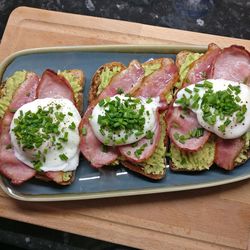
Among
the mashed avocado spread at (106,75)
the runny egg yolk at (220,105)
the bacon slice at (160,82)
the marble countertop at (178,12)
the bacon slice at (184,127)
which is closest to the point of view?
the runny egg yolk at (220,105)

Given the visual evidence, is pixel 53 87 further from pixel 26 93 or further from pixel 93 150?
pixel 93 150

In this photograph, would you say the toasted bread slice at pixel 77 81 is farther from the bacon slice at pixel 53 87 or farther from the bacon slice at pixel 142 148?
the bacon slice at pixel 142 148

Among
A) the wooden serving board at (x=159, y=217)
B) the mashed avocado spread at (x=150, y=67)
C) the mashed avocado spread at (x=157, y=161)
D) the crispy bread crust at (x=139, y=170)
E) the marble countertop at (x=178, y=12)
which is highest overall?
the marble countertop at (x=178, y=12)

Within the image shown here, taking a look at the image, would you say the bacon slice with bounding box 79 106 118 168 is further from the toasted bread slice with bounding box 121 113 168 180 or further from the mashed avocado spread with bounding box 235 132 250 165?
the mashed avocado spread with bounding box 235 132 250 165

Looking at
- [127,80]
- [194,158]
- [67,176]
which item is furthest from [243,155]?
[67,176]

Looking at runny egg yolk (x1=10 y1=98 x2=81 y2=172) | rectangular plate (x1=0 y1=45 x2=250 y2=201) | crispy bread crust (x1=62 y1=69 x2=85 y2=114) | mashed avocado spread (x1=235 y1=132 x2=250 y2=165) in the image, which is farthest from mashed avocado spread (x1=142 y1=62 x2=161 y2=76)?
mashed avocado spread (x1=235 y1=132 x2=250 y2=165)

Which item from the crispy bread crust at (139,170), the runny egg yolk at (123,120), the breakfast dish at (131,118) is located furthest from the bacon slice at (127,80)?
the crispy bread crust at (139,170)

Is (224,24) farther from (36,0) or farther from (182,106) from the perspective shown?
(36,0)
